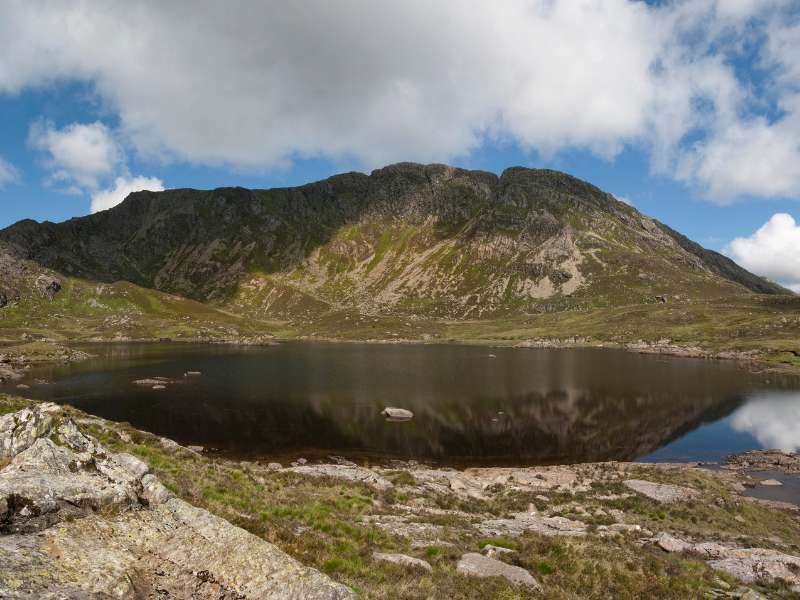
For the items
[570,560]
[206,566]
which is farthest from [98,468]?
[570,560]

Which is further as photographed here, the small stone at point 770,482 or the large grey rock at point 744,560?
the small stone at point 770,482

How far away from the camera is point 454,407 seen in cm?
8556

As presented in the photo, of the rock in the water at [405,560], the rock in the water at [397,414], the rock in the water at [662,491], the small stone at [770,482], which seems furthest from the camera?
the rock in the water at [397,414]

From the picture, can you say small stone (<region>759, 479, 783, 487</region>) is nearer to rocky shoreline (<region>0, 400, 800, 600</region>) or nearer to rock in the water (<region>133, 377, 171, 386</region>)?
rocky shoreline (<region>0, 400, 800, 600</region>)

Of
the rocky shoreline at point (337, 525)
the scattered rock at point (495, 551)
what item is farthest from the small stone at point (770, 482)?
the scattered rock at point (495, 551)

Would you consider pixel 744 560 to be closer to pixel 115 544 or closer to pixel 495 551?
pixel 495 551

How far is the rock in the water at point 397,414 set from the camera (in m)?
77.1

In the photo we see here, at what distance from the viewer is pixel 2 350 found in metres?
150

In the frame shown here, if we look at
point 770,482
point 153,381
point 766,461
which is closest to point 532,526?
point 770,482

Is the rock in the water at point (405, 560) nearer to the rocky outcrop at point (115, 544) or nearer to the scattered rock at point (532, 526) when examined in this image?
the rocky outcrop at point (115, 544)

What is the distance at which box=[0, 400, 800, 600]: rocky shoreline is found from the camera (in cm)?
917

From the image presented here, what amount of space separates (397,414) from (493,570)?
6099cm

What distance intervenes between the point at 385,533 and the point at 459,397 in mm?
73457

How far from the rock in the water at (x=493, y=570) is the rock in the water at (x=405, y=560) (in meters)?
1.36
